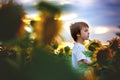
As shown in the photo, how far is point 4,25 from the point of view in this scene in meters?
0.14

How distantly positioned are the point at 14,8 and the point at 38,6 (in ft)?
0.06

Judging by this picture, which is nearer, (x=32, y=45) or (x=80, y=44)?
(x=32, y=45)

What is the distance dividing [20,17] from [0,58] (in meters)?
0.03

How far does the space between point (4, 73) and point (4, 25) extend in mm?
35

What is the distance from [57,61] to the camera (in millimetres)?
126

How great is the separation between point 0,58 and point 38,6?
0.15ft

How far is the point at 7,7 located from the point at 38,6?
0.02 meters

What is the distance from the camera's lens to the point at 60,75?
0.40 feet

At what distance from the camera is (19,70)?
0.12 m

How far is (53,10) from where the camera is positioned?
0.13 metres

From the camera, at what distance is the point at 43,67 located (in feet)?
0.39

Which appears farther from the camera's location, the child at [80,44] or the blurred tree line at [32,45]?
the child at [80,44]

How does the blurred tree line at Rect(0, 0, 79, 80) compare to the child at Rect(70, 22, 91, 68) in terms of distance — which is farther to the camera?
the child at Rect(70, 22, 91, 68)

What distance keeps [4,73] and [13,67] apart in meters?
0.01
